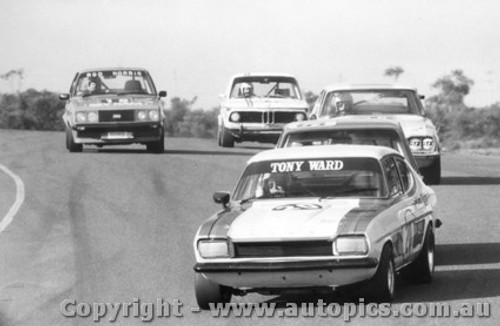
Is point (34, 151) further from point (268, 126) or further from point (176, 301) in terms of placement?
point (176, 301)

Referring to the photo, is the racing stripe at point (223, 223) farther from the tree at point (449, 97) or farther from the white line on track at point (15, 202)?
the tree at point (449, 97)

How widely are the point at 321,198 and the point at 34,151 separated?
711 inches

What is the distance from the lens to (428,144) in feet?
70.4

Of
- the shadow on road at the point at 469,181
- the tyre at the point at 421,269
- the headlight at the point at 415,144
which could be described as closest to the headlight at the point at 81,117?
the shadow on road at the point at 469,181

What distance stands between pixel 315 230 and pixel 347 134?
5626 mm

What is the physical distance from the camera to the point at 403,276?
484 inches

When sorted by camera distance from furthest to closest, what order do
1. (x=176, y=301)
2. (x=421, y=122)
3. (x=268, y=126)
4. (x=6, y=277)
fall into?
(x=268, y=126), (x=421, y=122), (x=6, y=277), (x=176, y=301)

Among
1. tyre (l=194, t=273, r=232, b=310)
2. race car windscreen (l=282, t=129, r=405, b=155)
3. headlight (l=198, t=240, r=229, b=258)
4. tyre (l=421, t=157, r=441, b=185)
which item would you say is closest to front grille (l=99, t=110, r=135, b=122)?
tyre (l=421, t=157, r=441, b=185)

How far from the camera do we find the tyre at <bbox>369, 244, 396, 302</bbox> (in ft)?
35.4

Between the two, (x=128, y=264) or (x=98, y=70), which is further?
(x=98, y=70)

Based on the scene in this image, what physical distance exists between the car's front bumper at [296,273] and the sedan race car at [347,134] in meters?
4.80

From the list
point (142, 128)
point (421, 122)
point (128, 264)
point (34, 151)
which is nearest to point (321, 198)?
point (128, 264)

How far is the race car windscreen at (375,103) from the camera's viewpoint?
22281 mm

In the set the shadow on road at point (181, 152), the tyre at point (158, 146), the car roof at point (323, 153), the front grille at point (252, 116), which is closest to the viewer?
the car roof at point (323, 153)
